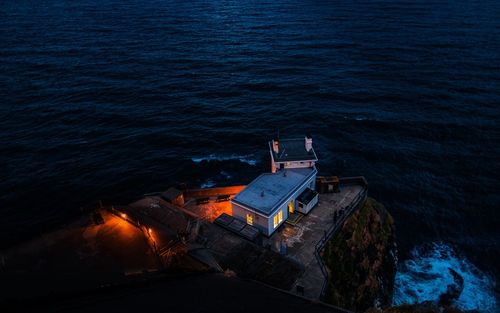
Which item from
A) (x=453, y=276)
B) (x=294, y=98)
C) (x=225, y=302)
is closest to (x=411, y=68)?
(x=294, y=98)

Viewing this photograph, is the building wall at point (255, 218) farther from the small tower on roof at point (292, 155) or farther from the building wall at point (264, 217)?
A: the small tower on roof at point (292, 155)

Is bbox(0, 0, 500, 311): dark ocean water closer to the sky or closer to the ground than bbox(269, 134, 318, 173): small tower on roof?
closer to the ground

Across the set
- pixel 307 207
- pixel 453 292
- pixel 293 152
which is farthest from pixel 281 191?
pixel 453 292

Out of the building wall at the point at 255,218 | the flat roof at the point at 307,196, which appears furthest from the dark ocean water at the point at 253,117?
the building wall at the point at 255,218

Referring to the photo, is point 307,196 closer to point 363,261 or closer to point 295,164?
point 295,164

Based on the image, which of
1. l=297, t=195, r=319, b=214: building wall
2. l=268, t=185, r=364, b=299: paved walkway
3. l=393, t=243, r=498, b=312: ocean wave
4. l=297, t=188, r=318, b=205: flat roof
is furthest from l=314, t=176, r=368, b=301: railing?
l=393, t=243, r=498, b=312: ocean wave

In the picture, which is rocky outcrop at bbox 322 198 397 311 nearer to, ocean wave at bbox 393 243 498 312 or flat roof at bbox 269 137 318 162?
ocean wave at bbox 393 243 498 312
